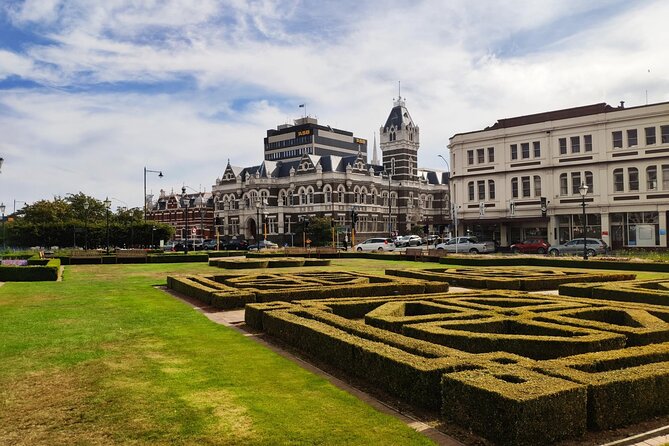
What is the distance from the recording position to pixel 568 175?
5366cm

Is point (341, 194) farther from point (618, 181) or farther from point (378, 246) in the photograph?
point (618, 181)

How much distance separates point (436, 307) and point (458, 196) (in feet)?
160

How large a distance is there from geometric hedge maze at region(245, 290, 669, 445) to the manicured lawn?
68 centimetres

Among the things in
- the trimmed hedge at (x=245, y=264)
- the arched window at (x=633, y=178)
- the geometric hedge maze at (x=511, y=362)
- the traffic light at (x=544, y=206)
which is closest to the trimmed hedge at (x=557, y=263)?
the trimmed hedge at (x=245, y=264)

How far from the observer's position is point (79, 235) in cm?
7244

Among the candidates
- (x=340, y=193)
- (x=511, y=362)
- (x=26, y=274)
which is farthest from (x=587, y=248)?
(x=340, y=193)

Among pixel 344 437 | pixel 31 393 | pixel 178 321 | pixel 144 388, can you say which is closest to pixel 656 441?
pixel 344 437

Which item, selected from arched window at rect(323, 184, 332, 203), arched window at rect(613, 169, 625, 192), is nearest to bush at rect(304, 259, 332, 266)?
arched window at rect(613, 169, 625, 192)

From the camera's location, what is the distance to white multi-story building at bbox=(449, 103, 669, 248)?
49.1 meters

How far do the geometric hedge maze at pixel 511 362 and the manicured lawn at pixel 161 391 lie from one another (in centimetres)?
68

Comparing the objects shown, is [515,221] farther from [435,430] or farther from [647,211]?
[435,430]

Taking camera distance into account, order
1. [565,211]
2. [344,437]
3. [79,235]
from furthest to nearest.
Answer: [79,235], [565,211], [344,437]

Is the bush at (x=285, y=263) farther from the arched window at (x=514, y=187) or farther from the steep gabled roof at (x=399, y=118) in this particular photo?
the steep gabled roof at (x=399, y=118)

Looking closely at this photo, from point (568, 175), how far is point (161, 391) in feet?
172
